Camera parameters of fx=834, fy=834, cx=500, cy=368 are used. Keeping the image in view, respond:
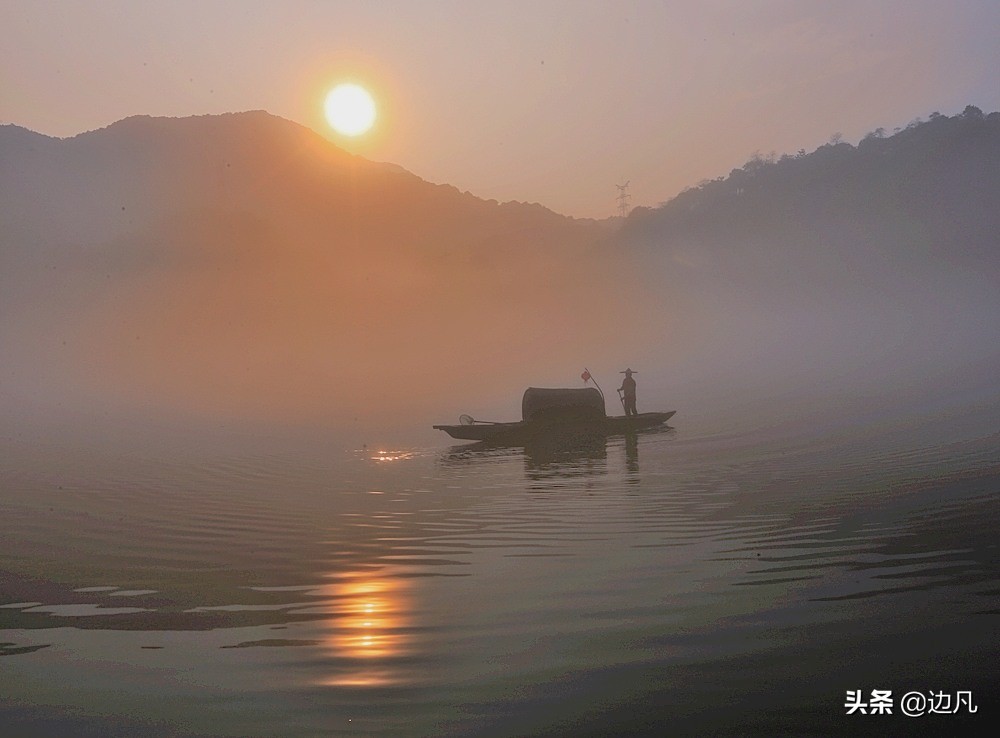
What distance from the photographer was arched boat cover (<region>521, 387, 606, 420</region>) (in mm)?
40125

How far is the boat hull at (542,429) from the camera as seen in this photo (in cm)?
3878

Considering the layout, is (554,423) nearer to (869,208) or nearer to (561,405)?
(561,405)

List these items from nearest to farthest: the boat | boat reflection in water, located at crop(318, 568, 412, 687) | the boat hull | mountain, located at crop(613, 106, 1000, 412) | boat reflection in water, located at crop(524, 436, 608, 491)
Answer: boat reflection in water, located at crop(318, 568, 412, 687) < boat reflection in water, located at crop(524, 436, 608, 491) < the boat hull < the boat < mountain, located at crop(613, 106, 1000, 412)

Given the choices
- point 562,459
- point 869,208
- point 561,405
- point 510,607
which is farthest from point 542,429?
point 869,208

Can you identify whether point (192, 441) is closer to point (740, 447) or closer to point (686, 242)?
point (740, 447)

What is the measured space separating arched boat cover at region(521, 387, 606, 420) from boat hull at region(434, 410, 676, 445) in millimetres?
343

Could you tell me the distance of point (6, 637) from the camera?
12.0 meters

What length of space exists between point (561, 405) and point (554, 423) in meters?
0.99

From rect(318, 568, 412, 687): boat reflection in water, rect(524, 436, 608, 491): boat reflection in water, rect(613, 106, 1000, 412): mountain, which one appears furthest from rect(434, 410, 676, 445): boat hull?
rect(613, 106, 1000, 412): mountain

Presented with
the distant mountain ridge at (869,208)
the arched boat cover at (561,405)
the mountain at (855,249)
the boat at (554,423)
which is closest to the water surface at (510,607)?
the boat at (554,423)

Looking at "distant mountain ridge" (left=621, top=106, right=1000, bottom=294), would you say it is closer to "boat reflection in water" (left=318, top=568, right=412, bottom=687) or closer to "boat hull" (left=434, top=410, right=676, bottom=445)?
"boat hull" (left=434, top=410, right=676, bottom=445)

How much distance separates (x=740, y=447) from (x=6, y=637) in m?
30.8

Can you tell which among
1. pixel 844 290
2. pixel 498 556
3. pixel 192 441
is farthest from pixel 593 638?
pixel 844 290

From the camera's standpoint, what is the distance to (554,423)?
39906 mm
